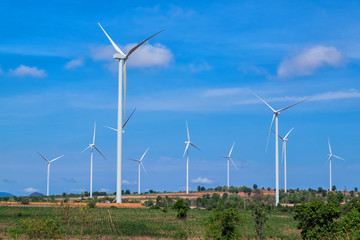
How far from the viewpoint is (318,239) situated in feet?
232

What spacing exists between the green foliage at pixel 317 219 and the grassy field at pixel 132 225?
10.0 meters

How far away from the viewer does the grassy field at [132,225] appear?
77.2 metres

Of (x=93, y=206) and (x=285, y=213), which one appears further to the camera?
(x=285, y=213)

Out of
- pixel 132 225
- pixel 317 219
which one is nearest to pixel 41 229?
pixel 132 225

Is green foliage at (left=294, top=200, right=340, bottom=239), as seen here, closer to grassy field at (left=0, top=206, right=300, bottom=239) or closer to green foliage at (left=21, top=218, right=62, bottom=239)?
grassy field at (left=0, top=206, right=300, bottom=239)

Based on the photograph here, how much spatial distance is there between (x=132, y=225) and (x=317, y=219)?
3210cm

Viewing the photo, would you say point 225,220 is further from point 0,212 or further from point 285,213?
point 285,213

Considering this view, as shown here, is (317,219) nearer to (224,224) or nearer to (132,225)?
(224,224)

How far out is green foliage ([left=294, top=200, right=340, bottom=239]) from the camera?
240ft

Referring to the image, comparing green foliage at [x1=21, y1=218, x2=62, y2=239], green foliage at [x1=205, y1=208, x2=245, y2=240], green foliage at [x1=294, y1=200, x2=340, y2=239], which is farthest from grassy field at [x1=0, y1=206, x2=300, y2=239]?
green foliage at [x1=21, y1=218, x2=62, y2=239]

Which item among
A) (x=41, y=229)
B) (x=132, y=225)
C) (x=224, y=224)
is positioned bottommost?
(x=132, y=225)

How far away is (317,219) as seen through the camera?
7450cm

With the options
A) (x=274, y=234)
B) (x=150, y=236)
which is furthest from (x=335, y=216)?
(x=150, y=236)

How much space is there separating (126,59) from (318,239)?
5627 cm
